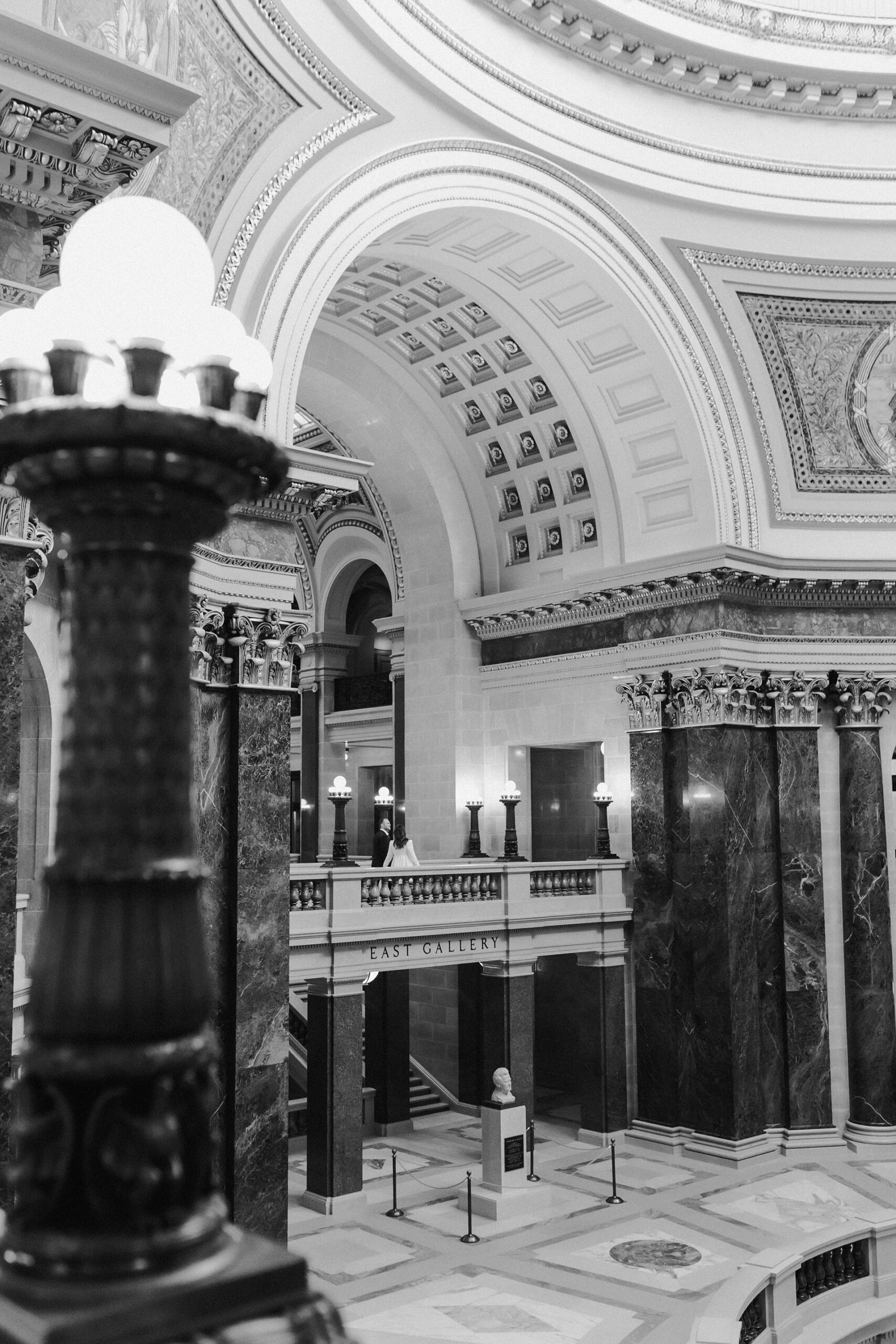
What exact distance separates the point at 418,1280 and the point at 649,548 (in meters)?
9.54

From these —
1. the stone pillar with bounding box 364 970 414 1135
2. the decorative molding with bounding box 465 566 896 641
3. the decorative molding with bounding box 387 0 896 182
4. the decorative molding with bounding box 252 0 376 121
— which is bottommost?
the stone pillar with bounding box 364 970 414 1135

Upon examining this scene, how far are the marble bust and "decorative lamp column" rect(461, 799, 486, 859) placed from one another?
4.22 m

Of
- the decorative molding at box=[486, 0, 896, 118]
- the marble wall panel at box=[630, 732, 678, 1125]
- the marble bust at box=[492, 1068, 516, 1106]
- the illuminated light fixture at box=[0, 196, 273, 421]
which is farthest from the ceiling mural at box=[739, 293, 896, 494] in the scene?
the illuminated light fixture at box=[0, 196, 273, 421]

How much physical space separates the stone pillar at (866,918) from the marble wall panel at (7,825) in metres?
12.2

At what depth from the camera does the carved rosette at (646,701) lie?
16578 mm

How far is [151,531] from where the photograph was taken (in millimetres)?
2119

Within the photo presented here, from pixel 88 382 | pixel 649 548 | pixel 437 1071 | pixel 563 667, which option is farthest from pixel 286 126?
pixel 437 1071

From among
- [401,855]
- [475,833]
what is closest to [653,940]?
[475,833]

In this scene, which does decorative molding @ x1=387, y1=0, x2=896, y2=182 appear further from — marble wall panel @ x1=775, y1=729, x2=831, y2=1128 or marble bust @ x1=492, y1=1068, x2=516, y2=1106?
marble bust @ x1=492, y1=1068, x2=516, y2=1106

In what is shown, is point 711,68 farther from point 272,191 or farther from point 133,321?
point 133,321

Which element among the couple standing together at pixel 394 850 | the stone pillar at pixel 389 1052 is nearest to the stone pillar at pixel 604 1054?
the stone pillar at pixel 389 1052

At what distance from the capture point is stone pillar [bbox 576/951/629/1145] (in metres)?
16.4

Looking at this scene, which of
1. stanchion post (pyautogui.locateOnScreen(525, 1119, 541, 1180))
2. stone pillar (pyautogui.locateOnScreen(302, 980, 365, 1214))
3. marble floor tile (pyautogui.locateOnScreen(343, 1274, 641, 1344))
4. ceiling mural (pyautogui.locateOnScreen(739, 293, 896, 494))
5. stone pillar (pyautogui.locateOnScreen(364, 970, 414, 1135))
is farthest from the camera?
stone pillar (pyautogui.locateOnScreen(364, 970, 414, 1135))

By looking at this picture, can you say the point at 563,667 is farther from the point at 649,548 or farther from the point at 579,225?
the point at 579,225
